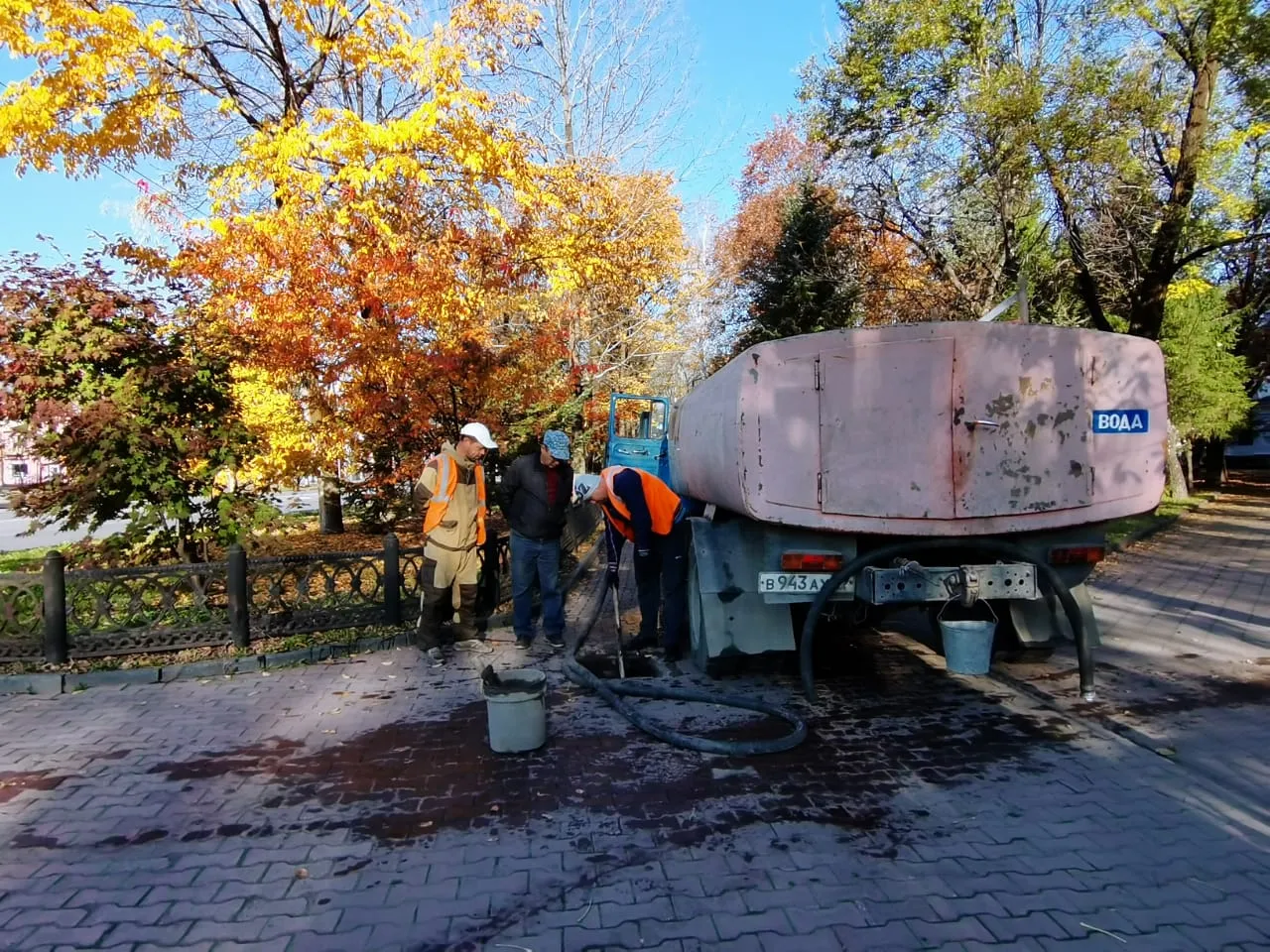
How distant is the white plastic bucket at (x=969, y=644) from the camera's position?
498cm

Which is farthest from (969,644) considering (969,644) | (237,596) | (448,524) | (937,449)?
(237,596)

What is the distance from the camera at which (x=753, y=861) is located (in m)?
3.35

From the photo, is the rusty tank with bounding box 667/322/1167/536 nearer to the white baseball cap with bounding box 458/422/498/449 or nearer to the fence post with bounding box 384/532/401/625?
the white baseball cap with bounding box 458/422/498/449

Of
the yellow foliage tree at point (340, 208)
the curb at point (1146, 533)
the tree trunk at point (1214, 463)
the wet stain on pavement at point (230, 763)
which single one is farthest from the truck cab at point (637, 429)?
the tree trunk at point (1214, 463)

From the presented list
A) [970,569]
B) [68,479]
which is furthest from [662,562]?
[68,479]

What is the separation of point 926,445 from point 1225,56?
38.4 feet

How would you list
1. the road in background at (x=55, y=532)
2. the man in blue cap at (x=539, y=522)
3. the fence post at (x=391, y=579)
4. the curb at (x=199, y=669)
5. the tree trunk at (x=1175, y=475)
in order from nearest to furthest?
the curb at (x=199, y=669)
the man in blue cap at (x=539, y=522)
the fence post at (x=391, y=579)
the road in background at (x=55, y=532)
the tree trunk at (x=1175, y=475)

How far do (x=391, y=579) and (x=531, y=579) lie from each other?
1.28 metres

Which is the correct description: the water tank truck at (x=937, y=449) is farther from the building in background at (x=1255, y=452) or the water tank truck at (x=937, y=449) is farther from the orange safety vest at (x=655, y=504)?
the building in background at (x=1255, y=452)

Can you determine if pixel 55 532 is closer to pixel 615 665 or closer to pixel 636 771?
pixel 615 665

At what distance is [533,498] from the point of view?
6750 mm

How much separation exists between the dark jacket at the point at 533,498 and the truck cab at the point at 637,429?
609 centimetres

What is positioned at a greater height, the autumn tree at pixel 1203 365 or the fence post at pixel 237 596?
the autumn tree at pixel 1203 365

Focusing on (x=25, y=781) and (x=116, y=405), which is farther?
(x=116, y=405)
